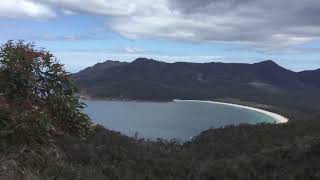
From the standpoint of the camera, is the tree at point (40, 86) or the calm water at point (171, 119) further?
the calm water at point (171, 119)

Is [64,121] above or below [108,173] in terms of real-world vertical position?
above

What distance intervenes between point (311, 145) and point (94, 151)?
32.6ft

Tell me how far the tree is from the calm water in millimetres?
82573

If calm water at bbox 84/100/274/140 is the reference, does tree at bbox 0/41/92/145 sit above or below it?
above

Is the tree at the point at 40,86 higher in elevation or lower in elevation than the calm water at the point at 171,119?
higher

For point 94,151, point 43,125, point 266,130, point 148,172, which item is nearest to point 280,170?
point 148,172

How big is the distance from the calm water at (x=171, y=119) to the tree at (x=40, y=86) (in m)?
82.6

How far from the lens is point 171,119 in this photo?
144375mm

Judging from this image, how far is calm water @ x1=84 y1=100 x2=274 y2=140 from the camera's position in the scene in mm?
107625

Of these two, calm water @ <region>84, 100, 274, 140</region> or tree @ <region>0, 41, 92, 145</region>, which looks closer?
tree @ <region>0, 41, 92, 145</region>

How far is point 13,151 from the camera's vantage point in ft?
28.3

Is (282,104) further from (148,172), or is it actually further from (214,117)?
(148,172)

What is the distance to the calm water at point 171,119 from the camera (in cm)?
10762

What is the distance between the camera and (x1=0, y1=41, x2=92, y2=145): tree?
9984 millimetres
